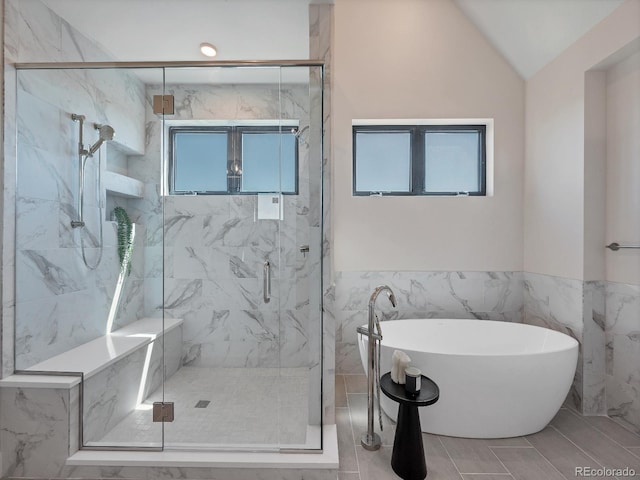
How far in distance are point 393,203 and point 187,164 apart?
170 cm

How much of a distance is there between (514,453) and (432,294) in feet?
4.21

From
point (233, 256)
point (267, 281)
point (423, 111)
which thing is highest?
point (423, 111)

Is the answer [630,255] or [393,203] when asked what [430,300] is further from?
[630,255]

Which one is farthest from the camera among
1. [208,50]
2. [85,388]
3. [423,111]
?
[423,111]

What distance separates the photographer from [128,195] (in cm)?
202

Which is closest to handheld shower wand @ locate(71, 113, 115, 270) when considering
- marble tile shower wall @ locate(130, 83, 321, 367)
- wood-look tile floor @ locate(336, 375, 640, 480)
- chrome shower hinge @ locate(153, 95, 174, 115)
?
marble tile shower wall @ locate(130, 83, 321, 367)

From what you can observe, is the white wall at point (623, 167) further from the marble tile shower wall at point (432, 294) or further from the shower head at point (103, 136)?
the shower head at point (103, 136)

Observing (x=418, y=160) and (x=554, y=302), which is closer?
(x=554, y=302)

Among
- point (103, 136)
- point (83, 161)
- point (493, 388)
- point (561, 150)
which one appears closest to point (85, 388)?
point (83, 161)

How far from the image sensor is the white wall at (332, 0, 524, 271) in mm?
2820

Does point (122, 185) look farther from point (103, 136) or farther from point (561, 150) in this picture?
point (561, 150)

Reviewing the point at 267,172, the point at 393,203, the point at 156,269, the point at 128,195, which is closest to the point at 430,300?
the point at 393,203

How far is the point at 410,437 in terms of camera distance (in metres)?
1.62

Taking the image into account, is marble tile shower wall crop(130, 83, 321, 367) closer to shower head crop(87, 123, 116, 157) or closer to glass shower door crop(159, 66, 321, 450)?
glass shower door crop(159, 66, 321, 450)
